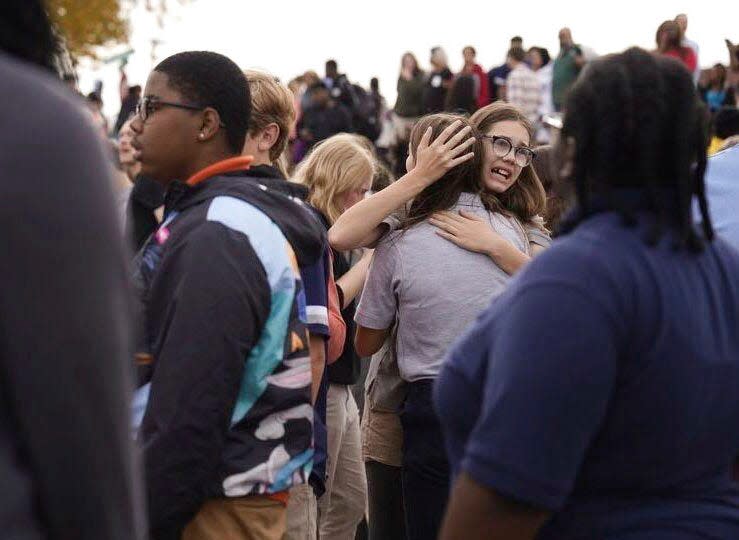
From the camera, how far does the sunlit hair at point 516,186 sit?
16.2 feet

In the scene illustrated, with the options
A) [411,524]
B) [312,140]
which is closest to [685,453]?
[411,524]

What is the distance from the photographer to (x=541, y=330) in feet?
7.23

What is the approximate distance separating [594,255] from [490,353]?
0.25 metres

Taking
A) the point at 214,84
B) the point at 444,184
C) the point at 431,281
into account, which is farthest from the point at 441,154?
the point at 214,84

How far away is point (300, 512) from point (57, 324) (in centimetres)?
242

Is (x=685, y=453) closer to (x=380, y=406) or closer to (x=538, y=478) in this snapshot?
(x=538, y=478)

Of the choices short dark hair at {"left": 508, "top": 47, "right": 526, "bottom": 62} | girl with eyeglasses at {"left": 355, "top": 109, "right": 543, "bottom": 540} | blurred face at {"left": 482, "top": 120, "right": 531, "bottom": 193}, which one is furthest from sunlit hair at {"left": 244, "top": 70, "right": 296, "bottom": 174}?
short dark hair at {"left": 508, "top": 47, "right": 526, "bottom": 62}

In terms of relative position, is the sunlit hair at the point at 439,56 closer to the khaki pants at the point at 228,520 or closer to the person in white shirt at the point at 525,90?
the person in white shirt at the point at 525,90

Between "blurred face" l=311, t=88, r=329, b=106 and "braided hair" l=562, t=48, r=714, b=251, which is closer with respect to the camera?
"braided hair" l=562, t=48, r=714, b=251

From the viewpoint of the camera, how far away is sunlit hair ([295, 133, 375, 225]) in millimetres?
5660

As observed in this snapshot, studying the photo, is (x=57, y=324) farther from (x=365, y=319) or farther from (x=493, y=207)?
(x=493, y=207)

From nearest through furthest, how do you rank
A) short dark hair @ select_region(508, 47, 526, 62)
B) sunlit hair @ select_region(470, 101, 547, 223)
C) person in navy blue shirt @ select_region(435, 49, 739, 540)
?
person in navy blue shirt @ select_region(435, 49, 739, 540)
sunlit hair @ select_region(470, 101, 547, 223)
short dark hair @ select_region(508, 47, 526, 62)

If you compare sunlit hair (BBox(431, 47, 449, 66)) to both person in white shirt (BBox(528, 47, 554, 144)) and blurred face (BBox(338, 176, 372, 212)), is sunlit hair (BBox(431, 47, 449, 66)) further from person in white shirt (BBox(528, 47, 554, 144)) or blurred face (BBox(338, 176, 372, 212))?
blurred face (BBox(338, 176, 372, 212))

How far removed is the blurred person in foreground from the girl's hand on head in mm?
2945
